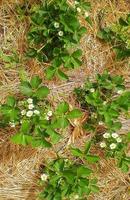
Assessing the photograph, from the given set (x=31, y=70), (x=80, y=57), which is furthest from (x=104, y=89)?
(x=31, y=70)

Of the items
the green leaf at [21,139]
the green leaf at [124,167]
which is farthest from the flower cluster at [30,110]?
the green leaf at [124,167]

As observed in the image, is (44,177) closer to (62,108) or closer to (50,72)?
(62,108)

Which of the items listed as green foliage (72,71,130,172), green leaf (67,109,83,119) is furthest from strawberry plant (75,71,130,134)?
green leaf (67,109,83,119)

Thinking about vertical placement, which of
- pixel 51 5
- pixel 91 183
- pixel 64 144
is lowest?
pixel 91 183

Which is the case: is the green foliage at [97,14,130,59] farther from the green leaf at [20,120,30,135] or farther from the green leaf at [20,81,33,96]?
the green leaf at [20,120,30,135]

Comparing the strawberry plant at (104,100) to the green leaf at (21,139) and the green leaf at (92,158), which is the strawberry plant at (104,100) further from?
the green leaf at (21,139)

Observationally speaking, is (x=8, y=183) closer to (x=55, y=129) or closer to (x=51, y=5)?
(x=55, y=129)

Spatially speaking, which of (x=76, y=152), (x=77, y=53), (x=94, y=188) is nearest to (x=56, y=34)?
(x=77, y=53)

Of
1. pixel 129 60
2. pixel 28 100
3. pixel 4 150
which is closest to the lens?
pixel 28 100
